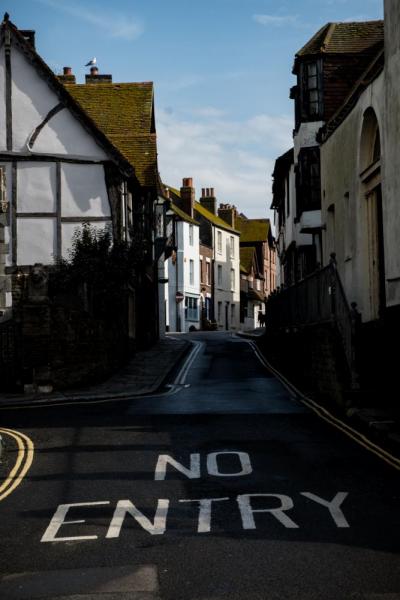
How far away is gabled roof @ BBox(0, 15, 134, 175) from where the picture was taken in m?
29.7

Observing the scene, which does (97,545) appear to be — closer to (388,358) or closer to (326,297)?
(388,358)

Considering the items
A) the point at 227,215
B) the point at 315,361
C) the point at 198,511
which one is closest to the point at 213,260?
the point at 227,215

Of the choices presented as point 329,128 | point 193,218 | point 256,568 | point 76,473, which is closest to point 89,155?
point 329,128

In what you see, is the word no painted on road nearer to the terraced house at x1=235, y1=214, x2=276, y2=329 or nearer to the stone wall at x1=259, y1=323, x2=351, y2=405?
the stone wall at x1=259, y1=323, x2=351, y2=405

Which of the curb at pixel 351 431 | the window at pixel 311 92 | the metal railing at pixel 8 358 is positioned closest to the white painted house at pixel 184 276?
the window at pixel 311 92

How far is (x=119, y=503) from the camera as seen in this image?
9977 millimetres

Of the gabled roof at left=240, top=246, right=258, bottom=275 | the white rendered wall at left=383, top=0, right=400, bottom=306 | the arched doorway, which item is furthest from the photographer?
the gabled roof at left=240, top=246, right=258, bottom=275

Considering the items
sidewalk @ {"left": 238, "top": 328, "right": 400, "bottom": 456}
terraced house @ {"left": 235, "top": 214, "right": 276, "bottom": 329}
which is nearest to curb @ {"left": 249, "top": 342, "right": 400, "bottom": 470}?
sidewalk @ {"left": 238, "top": 328, "right": 400, "bottom": 456}

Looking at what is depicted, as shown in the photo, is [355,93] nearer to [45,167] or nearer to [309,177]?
[309,177]

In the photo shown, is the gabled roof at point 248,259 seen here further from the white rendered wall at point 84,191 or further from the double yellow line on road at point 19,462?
the double yellow line on road at point 19,462

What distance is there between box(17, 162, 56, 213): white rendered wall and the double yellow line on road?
14.6 m

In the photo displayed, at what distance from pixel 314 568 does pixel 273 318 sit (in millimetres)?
28208

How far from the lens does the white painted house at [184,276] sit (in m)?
69.9

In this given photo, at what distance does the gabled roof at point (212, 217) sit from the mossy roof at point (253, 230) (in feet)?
40.4
